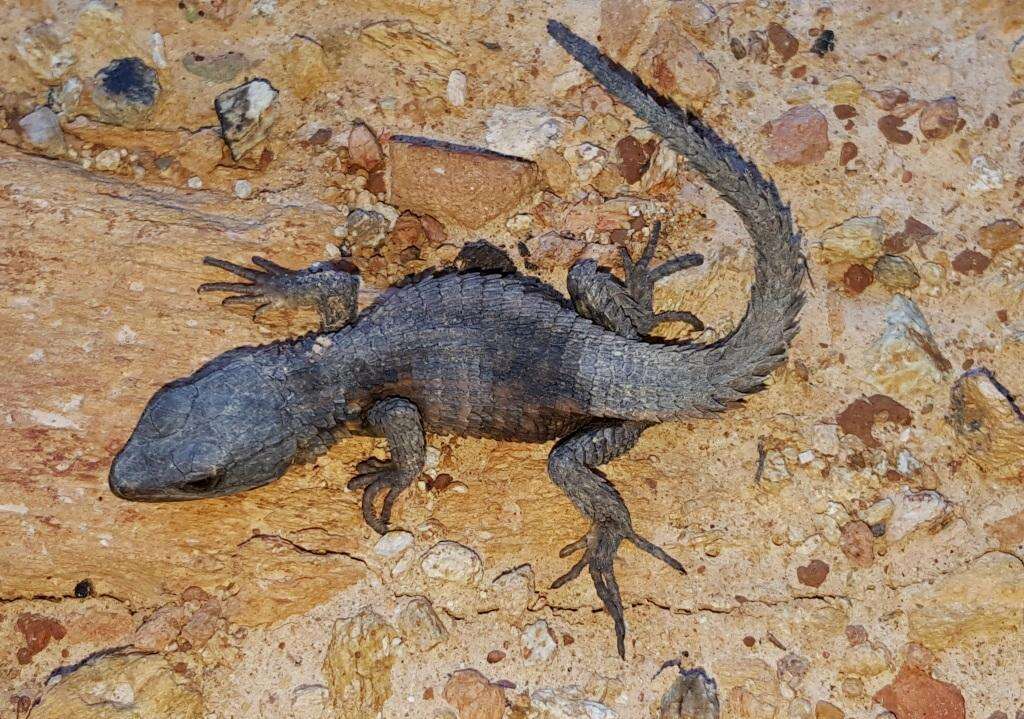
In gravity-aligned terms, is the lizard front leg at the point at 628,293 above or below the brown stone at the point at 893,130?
below

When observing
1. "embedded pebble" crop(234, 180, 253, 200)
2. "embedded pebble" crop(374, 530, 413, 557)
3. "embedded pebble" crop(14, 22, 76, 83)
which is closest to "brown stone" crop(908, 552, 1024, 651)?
"embedded pebble" crop(374, 530, 413, 557)

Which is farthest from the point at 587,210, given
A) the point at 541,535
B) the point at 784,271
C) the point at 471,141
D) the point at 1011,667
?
the point at 1011,667

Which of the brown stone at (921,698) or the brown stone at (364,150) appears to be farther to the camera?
the brown stone at (364,150)

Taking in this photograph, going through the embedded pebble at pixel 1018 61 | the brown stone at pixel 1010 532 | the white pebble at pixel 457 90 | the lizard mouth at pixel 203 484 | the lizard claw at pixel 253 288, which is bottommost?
the lizard mouth at pixel 203 484

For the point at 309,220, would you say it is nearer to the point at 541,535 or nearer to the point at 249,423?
the point at 249,423

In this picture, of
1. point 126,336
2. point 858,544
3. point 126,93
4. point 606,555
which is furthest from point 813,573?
point 126,93

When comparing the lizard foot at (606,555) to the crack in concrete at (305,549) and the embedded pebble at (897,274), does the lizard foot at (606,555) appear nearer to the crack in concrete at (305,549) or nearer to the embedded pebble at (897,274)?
the crack in concrete at (305,549)

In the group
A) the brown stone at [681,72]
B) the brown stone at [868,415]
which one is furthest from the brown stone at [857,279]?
the brown stone at [681,72]
